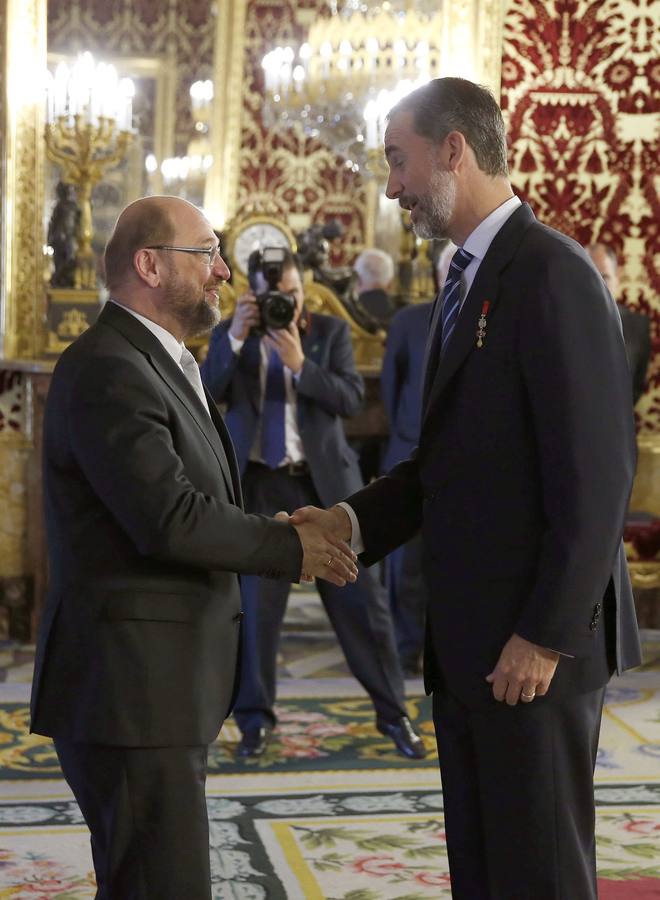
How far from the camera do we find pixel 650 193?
631cm

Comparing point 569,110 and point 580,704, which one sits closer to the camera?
point 580,704

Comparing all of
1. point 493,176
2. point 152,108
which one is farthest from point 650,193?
point 493,176

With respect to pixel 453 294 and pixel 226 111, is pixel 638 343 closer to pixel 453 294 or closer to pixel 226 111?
pixel 226 111

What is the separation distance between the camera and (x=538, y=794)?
88.1 inches

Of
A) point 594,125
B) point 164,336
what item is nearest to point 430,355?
point 164,336

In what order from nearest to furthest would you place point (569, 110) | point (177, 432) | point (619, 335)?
point (619, 335), point (177, 432), point (569, 110)

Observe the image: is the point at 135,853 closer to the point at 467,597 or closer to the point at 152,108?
the point at 467,597

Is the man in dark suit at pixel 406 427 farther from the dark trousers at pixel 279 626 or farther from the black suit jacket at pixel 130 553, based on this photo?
the black suit jacket at pixel 130 553

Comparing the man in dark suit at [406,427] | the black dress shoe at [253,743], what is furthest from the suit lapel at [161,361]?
the man in dark suit at [406,427]

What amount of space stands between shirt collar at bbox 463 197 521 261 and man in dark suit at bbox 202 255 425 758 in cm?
218

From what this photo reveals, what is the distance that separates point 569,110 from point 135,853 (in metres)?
4.76

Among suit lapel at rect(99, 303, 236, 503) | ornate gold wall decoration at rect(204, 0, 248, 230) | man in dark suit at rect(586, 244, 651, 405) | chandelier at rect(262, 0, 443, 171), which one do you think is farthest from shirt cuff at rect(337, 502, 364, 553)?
ornate gold wall decoration at rect(204, 0, 248, 230)

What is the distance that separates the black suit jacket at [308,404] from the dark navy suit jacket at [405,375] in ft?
2.55

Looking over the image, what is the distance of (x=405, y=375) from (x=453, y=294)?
3.05 meters
